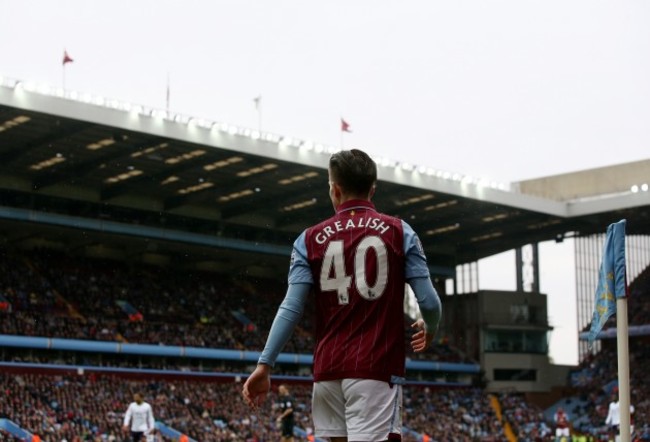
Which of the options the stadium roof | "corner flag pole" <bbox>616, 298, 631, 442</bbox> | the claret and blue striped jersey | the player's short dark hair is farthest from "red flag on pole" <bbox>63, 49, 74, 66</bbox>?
the claret and blue striped jersey

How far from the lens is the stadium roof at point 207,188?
156 feet

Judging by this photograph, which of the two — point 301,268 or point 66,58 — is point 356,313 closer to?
point 301,268

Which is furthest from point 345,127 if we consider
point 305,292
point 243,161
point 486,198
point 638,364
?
point 305,292

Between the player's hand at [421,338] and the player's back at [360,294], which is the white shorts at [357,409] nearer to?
the player's back at [360,294]

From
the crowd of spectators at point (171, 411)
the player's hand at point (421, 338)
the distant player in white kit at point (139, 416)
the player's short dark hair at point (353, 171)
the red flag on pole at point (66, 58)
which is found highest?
the red flag on pole at point (66, 58)

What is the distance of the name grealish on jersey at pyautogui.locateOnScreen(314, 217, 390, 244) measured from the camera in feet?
18.2

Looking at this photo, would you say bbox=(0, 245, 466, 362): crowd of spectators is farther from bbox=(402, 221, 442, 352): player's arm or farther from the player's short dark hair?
bbox=(402, 221, 442, 352): player's arm

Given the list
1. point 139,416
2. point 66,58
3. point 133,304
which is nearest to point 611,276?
point 139,416

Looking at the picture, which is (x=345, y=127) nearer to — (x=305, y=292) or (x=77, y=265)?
(x=77, y=265)

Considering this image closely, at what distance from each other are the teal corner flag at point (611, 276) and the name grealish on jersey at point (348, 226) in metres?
7.77

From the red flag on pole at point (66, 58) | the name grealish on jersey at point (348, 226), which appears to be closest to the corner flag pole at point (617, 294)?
the name grealish on jersey at point (348, 226)

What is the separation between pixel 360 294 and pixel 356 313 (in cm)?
10

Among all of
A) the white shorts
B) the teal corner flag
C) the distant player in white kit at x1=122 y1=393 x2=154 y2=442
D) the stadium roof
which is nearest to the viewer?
the white shorts

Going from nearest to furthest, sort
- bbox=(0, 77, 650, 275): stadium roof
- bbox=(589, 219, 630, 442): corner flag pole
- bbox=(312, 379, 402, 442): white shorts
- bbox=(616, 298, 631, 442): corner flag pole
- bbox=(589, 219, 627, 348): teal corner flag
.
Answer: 1. bbox=(312, 379, 402, 442): white shorts
2. bbox=(616, 298, 631, 442): corner flag pole
3. bbox=(589, 219, 630, 442): corner flag pole
4. bbox=(589, 219, 627, 348): teal corner flag
5. bbox=(0, 77, 650, 275): stadium roof
